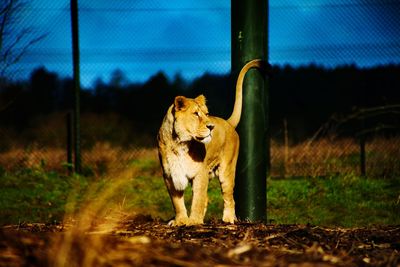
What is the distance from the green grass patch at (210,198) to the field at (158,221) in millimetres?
14

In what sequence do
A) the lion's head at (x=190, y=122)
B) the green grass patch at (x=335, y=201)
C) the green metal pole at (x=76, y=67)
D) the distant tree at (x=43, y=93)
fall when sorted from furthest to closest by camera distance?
the distant tree at (x=43, y=93)
the green metal pole at (x=76, y=67)
the green grass patch at (x=335, y=201)
the lion's head at (x=190, y=122)

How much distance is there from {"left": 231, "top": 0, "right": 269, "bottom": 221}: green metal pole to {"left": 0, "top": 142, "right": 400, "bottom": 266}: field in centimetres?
41

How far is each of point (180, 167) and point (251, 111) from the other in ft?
2.64

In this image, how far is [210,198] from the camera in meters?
7.91

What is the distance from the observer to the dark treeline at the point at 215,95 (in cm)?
1270

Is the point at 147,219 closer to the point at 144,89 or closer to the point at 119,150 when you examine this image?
the point at 119,150

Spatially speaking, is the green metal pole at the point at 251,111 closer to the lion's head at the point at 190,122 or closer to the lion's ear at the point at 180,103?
the lion's head at the point at 190,122

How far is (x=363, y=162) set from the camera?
10.4 m

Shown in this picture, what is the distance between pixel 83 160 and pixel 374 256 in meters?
8.74

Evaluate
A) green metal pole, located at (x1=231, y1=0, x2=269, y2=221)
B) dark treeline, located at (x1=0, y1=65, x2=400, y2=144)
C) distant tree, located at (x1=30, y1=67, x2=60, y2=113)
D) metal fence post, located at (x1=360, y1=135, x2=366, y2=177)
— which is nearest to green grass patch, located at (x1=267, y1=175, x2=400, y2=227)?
metal fence post, located at (x1=360, y1=135, x2=366, y2=177)

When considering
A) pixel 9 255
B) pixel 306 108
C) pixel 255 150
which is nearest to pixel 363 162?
pixel 255 150

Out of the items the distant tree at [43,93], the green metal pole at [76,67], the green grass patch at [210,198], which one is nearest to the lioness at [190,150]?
the green grass patch at [210,198]

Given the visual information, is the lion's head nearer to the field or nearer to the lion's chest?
the lion's chest

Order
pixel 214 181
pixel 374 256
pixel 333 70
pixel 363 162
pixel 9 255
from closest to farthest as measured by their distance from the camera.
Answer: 1. pixel 9 255
2. pixel 374 256
3. pixel 214 181
4. pixel 363 162
5. pixel 333 70
